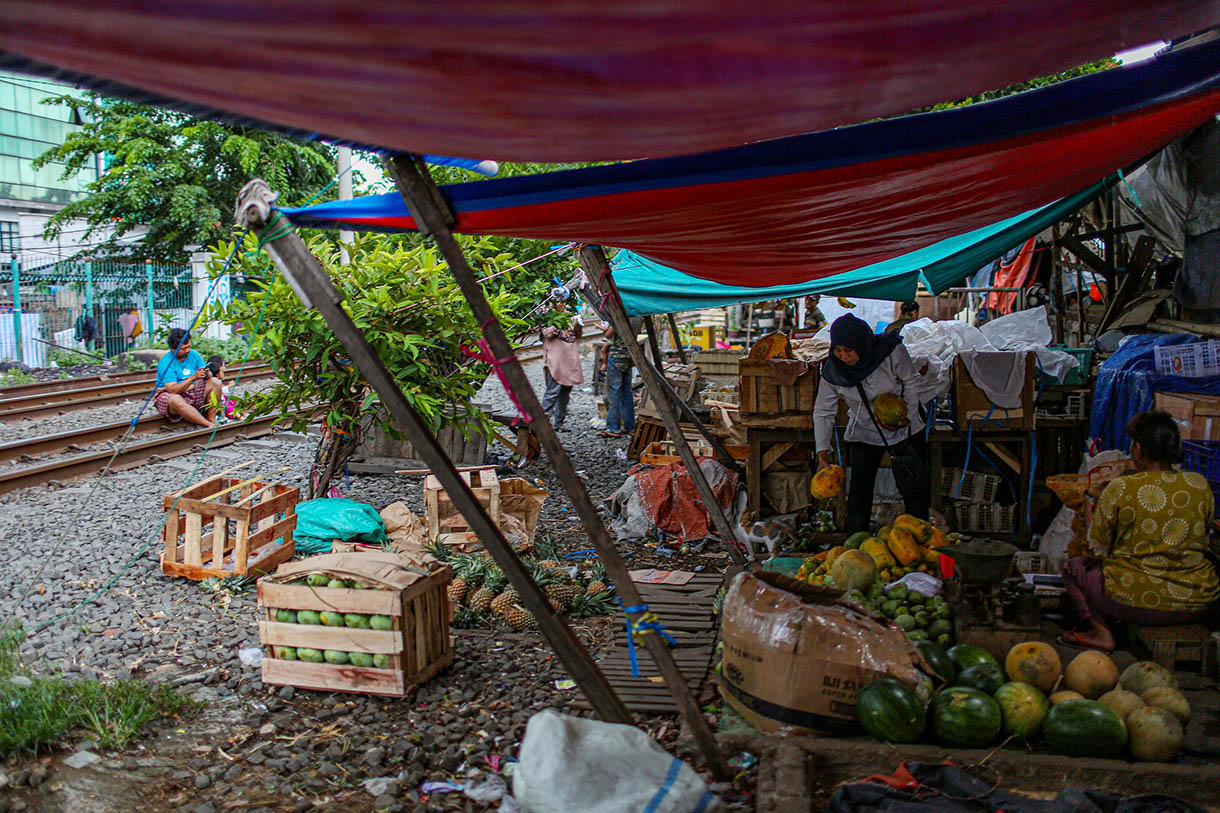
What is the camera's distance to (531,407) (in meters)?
3.54

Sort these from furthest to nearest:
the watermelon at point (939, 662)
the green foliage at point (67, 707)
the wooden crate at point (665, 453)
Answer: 1. the wooden crate at point (665, 453)
2. the watermelon at point (939, 662)
3. the green foliage at point (67, 707)

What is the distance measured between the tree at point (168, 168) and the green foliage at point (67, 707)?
20048 millimetres

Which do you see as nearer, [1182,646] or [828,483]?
[1182,646]

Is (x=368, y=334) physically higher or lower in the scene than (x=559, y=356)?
higher

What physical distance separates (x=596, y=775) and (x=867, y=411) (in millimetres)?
4339

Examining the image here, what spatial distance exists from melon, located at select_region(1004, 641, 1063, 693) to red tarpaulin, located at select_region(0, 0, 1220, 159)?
259 centimetres

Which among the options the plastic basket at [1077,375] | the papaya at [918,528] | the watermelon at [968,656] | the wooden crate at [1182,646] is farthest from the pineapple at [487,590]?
the plastic basket at [1077,375]

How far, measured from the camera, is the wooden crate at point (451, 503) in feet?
24.0

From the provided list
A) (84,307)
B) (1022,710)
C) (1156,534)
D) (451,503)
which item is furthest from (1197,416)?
(84,307)

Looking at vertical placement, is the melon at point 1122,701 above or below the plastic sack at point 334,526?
below

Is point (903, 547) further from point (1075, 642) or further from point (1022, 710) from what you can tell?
point (1022, 710)

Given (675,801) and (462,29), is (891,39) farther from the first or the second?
(675,801)

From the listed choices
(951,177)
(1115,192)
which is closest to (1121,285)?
(1115,192)

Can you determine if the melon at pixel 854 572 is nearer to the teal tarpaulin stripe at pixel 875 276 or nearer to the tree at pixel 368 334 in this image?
the teal tarpaulin stripe at pixel 875 276
